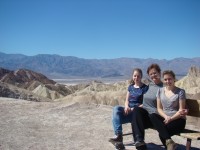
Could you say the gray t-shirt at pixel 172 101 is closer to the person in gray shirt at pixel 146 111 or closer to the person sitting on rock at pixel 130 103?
the person in gray shirt at pixel 146 111

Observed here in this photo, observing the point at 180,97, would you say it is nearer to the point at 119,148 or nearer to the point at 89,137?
the point at 119,148

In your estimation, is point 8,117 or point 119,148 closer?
point 119,148

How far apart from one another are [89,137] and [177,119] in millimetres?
2608

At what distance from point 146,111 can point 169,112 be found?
0.39 meters

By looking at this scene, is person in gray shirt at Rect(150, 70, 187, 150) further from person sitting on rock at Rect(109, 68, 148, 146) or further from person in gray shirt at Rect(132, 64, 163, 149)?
person sitting on rock at Rect(109, 68, 148, 146)

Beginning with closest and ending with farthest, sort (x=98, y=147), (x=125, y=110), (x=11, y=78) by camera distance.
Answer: (x=125, y=110) → (x=98, y=147) → (x=11, y=78)

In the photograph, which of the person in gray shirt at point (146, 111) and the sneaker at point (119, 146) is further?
the sneaker at point (119, 146)

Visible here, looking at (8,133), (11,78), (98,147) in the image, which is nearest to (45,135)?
(8,133)

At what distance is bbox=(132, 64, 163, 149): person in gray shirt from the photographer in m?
6.24

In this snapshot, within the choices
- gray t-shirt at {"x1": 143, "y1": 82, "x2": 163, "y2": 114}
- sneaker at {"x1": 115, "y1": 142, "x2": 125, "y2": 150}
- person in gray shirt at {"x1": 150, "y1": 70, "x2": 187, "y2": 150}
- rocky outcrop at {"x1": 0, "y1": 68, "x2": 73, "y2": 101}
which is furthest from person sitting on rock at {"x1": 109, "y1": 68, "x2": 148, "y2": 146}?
rocky outcrop at {"x1": 0, "y1": 68, "x2": 73, "y2": 101}

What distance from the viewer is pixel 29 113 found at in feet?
37.2

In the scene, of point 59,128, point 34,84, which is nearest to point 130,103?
point 59,128

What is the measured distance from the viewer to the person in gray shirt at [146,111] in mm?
6242

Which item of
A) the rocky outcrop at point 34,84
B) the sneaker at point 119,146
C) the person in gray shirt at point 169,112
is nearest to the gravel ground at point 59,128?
the sneaker at point 119,146
